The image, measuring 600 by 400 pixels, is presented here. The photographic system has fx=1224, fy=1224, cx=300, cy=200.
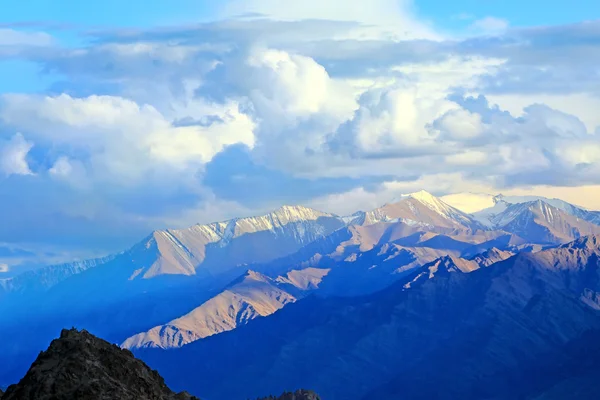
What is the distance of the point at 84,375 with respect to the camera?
125 metres

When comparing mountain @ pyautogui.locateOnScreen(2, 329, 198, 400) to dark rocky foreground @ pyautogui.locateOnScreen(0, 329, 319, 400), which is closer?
dark rocky foreground @ pyautogui.locateOnScreen(0, 329, 319, 400)

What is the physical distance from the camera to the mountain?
400 ft

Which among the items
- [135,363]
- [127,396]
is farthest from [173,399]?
[127,396]

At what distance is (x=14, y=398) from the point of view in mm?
125375

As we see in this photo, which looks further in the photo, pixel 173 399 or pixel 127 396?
pixel 173 399

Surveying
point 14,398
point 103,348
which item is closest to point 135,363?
point 103,348

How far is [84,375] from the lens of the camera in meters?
125

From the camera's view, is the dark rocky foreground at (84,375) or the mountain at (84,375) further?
the mountain at (84,375)

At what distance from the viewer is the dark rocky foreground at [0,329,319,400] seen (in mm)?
121750

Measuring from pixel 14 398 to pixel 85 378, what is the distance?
25.6ft

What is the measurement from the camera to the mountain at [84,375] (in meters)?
122

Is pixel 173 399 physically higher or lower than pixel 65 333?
lower

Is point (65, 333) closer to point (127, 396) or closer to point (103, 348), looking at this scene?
point (103, 348)

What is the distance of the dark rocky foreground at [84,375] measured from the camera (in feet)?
399
